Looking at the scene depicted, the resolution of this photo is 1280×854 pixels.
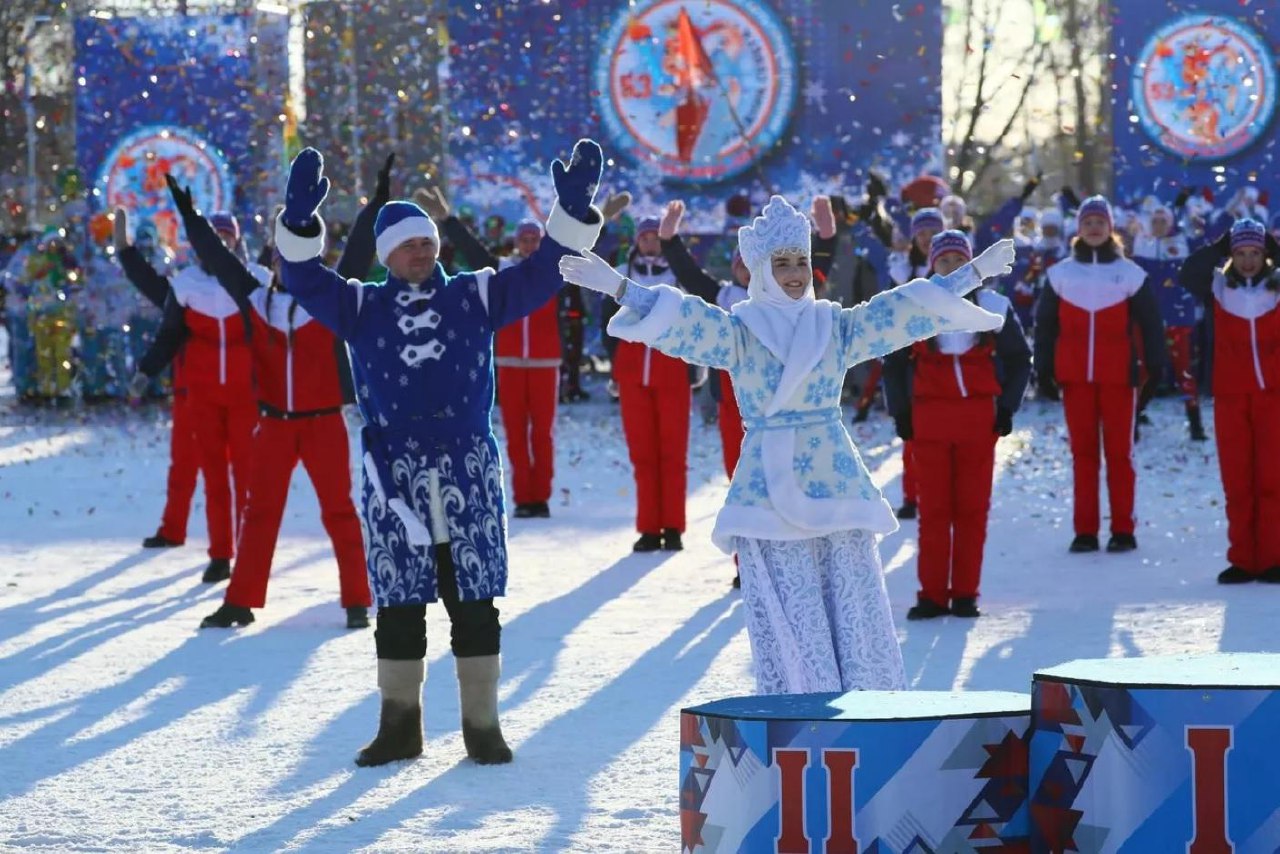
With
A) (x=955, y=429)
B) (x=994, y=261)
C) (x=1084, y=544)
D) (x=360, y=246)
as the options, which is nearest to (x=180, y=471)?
(x=360, y=246)

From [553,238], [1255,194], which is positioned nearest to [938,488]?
[553,238]

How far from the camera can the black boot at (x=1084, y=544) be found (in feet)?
38.9

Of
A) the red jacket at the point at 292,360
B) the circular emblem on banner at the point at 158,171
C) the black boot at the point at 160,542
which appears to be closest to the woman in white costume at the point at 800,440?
the red jacket at the point at 292,360

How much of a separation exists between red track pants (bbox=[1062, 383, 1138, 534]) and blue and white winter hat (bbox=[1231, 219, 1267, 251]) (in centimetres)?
105

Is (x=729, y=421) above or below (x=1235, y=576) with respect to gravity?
above

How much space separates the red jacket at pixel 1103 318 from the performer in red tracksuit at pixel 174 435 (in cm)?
421

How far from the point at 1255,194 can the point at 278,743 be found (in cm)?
1542

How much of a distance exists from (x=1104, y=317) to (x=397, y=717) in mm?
5379

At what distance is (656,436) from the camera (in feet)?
40.8

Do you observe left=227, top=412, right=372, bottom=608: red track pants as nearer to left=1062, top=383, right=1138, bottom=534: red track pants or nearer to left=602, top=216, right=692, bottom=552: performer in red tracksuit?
left=602, top=216, right=692, bottom=552: performer in red tracksuit

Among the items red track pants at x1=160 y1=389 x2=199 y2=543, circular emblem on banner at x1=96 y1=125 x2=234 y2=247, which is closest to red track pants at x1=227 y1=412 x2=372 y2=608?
red track pants at x1=160 y1=389 x2=199 y2=543

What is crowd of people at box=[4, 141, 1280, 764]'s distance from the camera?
6418 mm

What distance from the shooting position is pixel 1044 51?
27.3 m

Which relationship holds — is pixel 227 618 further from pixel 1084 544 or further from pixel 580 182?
pixel 1084 544
